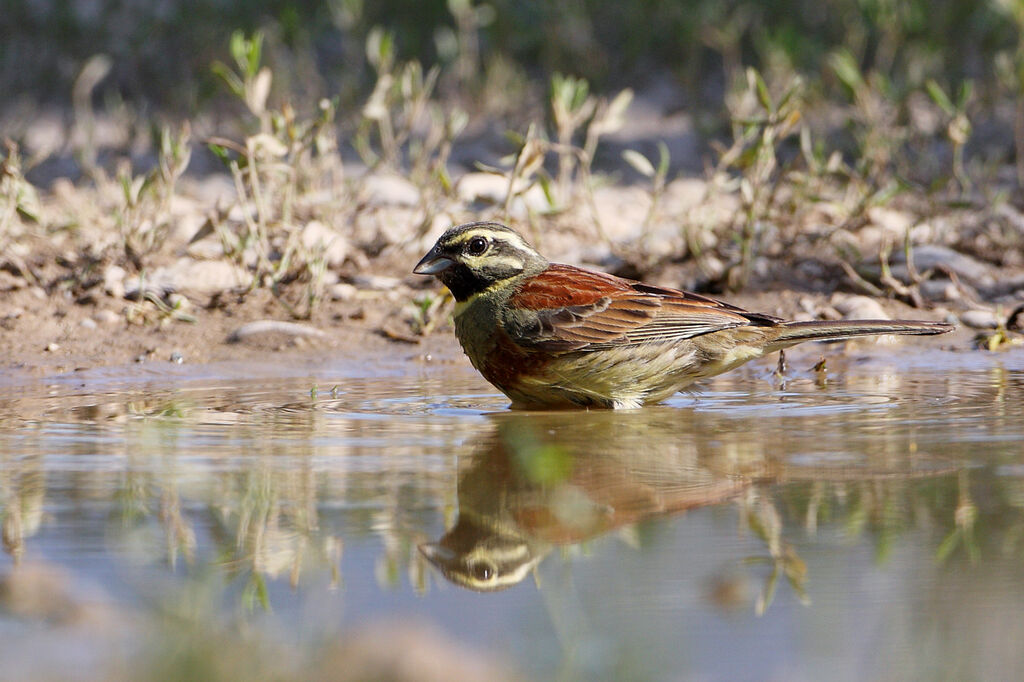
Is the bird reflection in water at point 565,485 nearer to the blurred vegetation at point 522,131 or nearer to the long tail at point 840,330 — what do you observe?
the long tail at point 840,330

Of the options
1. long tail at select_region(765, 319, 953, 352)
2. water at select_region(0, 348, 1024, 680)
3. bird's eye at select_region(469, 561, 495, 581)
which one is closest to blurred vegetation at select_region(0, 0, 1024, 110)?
long tail at select_region(765, 319, 953, 352)

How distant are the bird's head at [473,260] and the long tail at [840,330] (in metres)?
1.12

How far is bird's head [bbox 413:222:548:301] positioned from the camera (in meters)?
5.71

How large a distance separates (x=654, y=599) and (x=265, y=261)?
4.79m

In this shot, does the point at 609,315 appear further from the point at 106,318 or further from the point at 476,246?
the point at 106,318

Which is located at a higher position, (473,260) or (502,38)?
(502,38)

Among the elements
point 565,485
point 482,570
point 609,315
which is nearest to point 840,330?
point 609,315

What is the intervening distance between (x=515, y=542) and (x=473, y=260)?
284 centimetres

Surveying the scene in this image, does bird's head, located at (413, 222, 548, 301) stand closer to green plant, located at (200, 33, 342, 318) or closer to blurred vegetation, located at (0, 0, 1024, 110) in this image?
green plant, located at (200, 33, 342, 318)

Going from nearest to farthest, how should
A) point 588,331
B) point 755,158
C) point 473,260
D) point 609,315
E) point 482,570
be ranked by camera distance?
1. point 482,570
2. point 588,331
3. point 609,315
4. point 473,260
5. point 755,158

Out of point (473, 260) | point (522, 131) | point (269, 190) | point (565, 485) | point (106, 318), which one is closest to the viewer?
point (565, 485)

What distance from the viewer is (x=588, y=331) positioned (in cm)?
547

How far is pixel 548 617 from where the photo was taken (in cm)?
A: 247

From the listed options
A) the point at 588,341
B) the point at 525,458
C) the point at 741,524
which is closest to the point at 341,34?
the point at 588,341
